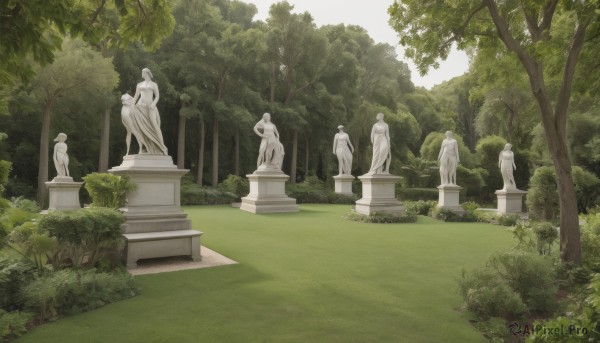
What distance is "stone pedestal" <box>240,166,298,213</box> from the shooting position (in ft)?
50.2

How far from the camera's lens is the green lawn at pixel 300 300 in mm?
3646

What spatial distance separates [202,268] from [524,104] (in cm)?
2750

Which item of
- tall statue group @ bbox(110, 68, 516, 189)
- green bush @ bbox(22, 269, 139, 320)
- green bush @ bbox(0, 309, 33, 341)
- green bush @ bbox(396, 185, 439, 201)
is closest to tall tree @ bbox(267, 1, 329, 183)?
tall statue group @ bbox(110, 68, 516, 189)

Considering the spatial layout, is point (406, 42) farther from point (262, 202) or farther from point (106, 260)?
point (262, 202)

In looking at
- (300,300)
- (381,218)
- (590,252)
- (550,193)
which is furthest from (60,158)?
(550,193)

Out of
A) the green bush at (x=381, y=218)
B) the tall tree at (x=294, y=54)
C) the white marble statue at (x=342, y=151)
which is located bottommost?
the green bush at (x=381, y=218)

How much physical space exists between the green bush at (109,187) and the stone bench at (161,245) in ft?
2.72

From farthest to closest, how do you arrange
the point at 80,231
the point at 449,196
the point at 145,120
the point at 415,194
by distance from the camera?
the point at 415,194 < the point at 449,196 < the point at 145,120 < the point at 80,231

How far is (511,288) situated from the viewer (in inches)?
174

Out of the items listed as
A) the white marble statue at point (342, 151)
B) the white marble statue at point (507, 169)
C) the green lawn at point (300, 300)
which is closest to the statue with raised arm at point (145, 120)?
→ the green lawn at point (300, 300)

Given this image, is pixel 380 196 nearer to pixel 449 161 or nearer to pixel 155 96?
pixel 449 161

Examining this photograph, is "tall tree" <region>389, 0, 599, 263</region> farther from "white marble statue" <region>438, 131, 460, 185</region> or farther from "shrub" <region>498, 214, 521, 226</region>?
"white marble statue" <region>438, 131, 460, 185</region>

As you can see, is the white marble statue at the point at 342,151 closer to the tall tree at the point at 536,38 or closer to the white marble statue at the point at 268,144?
the white marble statue at the point at 268,144

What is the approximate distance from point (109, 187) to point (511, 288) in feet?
21.8
